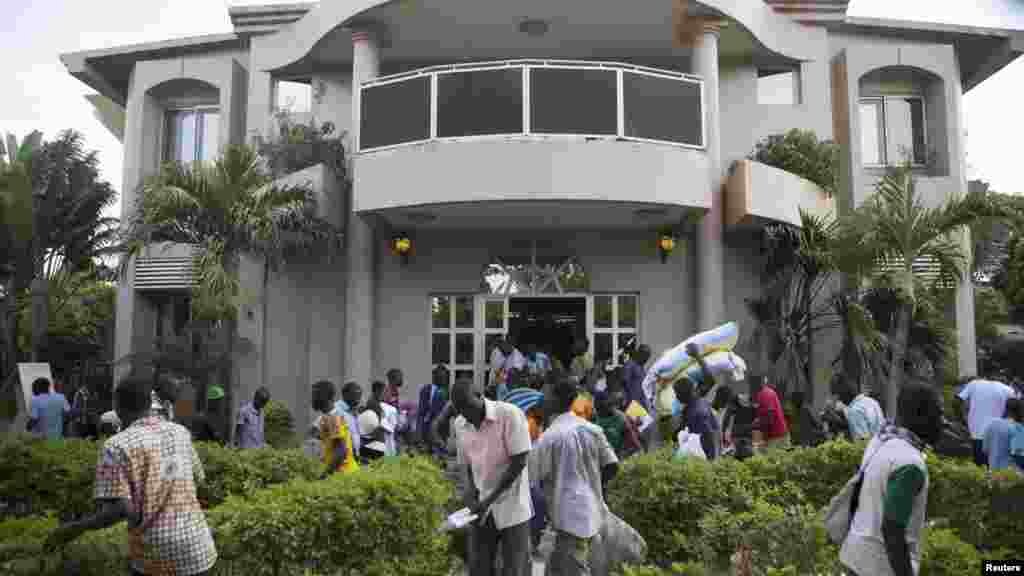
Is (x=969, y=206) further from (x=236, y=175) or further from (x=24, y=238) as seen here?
(x=24, y=238)

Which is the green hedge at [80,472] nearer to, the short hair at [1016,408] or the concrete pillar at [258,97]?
the short hair at [1016,408]

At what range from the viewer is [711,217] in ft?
46.2

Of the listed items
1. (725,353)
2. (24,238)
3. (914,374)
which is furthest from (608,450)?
(24,238)

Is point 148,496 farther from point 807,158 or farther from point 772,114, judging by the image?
point 772,114

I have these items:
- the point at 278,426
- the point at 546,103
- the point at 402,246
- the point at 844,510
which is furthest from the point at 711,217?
the point at 844,510

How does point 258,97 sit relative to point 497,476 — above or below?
above

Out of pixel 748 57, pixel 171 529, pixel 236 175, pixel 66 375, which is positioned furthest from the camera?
pixel 66 375

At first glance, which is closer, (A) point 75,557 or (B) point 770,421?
(A) point 75,557

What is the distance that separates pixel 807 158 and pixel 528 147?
16.2ft

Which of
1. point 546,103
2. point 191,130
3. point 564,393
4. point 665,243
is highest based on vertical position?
point 191,130

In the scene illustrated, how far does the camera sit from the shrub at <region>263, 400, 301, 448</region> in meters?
13.9

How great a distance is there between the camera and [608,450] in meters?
5.67

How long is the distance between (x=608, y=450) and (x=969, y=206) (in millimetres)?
9321

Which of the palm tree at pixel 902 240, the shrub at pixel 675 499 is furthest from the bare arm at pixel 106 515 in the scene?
the palm tree at pixel 902 240
